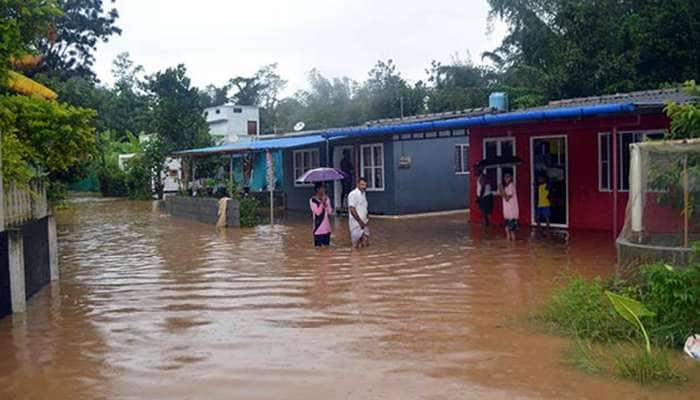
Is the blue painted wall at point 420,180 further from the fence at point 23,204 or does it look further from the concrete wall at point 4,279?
the concrete wall at point 4,279

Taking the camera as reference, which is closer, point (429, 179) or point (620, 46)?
point (429, 179)

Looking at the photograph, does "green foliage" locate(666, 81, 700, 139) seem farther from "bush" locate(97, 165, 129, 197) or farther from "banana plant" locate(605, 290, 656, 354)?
"bush" locate(97, 165, 129, 197)

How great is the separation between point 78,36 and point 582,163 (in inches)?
793

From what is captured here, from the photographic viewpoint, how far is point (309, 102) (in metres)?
50.2

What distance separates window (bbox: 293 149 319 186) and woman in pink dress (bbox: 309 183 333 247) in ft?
36.7

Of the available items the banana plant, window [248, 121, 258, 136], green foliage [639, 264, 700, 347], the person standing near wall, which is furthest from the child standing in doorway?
window [248, 121, 258, 136]

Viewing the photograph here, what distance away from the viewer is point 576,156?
55.7ft

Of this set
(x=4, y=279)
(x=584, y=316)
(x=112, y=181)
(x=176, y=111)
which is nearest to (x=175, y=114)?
(x=176, y=111)

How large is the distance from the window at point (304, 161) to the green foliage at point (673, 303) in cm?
1963

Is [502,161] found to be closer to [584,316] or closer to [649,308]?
[584,316]

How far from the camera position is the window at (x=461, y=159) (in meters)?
24.1

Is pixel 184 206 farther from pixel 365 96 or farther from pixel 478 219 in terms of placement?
pixel 365 96

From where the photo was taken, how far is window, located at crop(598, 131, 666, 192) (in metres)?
15.7

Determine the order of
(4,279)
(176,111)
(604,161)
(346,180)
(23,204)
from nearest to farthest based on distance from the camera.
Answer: (4,279)
(23,204)
(604,161)
(346,180)
(176,111)
